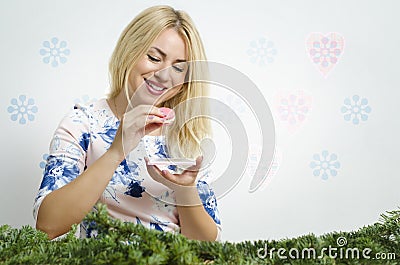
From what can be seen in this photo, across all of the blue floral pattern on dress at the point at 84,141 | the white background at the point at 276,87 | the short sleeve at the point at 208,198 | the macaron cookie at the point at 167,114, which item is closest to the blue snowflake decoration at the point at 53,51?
the white background at the point at 276,87

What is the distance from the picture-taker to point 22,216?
5.61 ft

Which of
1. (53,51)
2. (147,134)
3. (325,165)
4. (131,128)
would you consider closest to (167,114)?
(147,134)

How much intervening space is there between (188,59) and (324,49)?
0.68 metres

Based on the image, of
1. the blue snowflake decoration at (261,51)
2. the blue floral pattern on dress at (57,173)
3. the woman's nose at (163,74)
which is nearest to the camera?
the blue floral pattern on dress at (57,173)

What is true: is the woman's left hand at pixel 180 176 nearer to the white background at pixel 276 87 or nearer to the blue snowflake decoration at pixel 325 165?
the white background at pixel 276 87

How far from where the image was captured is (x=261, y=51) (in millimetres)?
1889

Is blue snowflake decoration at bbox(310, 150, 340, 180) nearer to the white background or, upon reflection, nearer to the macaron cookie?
the white background

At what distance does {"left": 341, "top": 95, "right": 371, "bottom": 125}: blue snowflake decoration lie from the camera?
1.93m

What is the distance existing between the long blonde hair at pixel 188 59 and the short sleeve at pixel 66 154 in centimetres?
15

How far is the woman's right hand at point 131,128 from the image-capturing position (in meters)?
1.15

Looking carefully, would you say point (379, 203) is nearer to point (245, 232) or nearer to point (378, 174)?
point (378, 174)

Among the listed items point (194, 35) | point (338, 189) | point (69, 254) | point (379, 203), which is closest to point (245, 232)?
point (338, 189)

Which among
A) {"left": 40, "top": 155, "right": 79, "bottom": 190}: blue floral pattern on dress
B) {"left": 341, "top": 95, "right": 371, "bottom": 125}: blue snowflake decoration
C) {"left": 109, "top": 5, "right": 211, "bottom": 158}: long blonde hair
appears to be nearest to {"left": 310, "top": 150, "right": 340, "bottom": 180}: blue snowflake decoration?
{"left": 341, "top": 95, "right": 371, "bottom": 125}: blue snowflake decoration

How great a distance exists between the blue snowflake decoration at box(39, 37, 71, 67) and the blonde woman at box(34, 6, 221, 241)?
1.00ft
